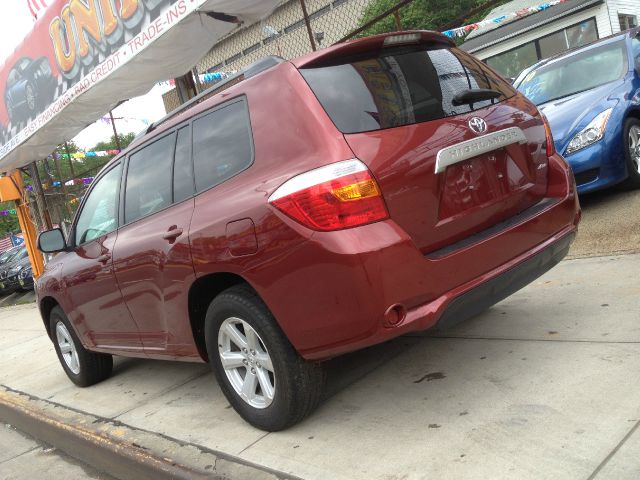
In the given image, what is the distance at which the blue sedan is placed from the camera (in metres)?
5.66

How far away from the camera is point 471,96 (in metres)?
3.02

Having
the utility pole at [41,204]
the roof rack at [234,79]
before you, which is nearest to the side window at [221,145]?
the roof rack at [234,79]

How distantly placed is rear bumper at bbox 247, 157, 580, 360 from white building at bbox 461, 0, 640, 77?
2080cm

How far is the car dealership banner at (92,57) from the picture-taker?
5879 mm

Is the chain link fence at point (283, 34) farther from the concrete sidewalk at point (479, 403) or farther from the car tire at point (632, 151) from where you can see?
the car tire at point (632, 151)

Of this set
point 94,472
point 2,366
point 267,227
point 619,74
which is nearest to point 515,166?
point 267,227

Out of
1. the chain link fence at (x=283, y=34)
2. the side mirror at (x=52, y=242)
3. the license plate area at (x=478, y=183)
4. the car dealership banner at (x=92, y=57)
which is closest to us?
the license plate area at (x=478, y=183)

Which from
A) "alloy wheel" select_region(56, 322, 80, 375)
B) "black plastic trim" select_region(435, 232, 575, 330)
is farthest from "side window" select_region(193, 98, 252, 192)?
"alloy wheel" select_region(56, 322, 80, 375)

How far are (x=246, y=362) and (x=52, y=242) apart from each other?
2496 millimetres

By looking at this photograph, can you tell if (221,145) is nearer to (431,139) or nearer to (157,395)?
(431,139)

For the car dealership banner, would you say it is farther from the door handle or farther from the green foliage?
the green foliage

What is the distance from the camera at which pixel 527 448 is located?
2.36 meters

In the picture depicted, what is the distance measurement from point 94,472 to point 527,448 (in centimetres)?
261

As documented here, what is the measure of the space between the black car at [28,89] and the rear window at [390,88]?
7.59m
